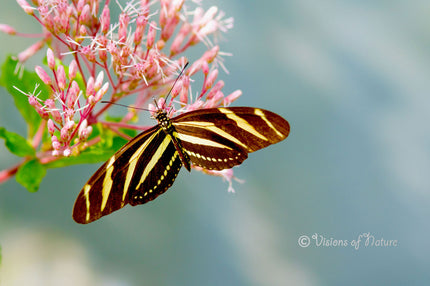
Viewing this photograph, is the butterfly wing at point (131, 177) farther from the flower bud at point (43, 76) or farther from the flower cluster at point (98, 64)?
the flower bud at point (43, 76)

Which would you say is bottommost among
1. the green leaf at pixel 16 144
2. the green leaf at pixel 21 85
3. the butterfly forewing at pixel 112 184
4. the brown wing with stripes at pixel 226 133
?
the green leaf at pixel 16 144

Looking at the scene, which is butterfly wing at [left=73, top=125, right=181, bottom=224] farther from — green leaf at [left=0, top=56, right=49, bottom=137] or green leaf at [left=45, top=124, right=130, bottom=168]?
green leaf at [left=0, top=56, right=49, bottom=137]

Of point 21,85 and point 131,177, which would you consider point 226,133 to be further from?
point 21,85

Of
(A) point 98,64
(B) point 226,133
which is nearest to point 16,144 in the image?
(A) point 98,64

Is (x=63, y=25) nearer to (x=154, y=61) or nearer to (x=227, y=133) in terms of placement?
(x=154, y=61)

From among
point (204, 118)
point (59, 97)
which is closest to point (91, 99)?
point (59, 97)

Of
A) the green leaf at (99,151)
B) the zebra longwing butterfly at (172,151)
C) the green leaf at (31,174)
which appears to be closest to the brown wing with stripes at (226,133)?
the zebra longwing butterfly at (172,151)
